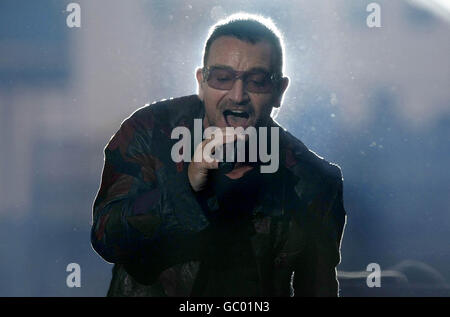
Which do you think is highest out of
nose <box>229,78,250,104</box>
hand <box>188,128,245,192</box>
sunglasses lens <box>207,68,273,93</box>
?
sunglasses lens <box>207,68,273,93</box>

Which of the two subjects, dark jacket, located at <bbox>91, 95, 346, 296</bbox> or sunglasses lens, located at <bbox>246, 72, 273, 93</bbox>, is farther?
sunglasses lens, located at <bbox>246, 72, 273, 93</bbox>

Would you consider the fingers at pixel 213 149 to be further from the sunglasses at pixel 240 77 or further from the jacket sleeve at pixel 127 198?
the sunglasses at pixel 240 77

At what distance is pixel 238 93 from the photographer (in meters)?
2.46

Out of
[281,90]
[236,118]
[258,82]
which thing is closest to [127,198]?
[236,118]

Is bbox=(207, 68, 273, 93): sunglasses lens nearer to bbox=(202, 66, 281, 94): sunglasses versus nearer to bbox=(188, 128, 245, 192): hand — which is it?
bbox=(202, 66, 281, 94): sunglasses

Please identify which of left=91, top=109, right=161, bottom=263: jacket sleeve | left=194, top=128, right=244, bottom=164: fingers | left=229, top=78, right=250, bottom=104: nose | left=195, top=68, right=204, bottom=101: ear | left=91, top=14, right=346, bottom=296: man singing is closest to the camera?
left=194, top=128, right=244, bottom=164: fingers

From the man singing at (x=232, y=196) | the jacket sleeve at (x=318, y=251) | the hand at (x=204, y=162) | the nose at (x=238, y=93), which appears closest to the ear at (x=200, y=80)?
the man singing at (x=232, y=196)

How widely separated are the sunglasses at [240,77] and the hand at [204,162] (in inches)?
17.5

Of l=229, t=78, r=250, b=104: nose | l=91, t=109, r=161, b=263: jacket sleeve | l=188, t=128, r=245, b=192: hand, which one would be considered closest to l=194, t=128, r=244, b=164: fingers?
l=188, t=128, r=245, b=192: hand

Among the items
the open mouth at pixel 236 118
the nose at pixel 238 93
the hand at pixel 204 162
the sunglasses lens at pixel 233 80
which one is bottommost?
the hand at pixel 204 162

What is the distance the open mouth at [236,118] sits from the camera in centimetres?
249

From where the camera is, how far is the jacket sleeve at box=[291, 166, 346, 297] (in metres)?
2.63

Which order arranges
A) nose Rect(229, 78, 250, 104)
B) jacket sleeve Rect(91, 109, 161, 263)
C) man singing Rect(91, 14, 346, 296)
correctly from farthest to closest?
nose Rect(229, 78, 250, 104) < man singing Rect(91, 14, 346, 296) < jacket sleeve Rect(91, 109, 161, 263)
